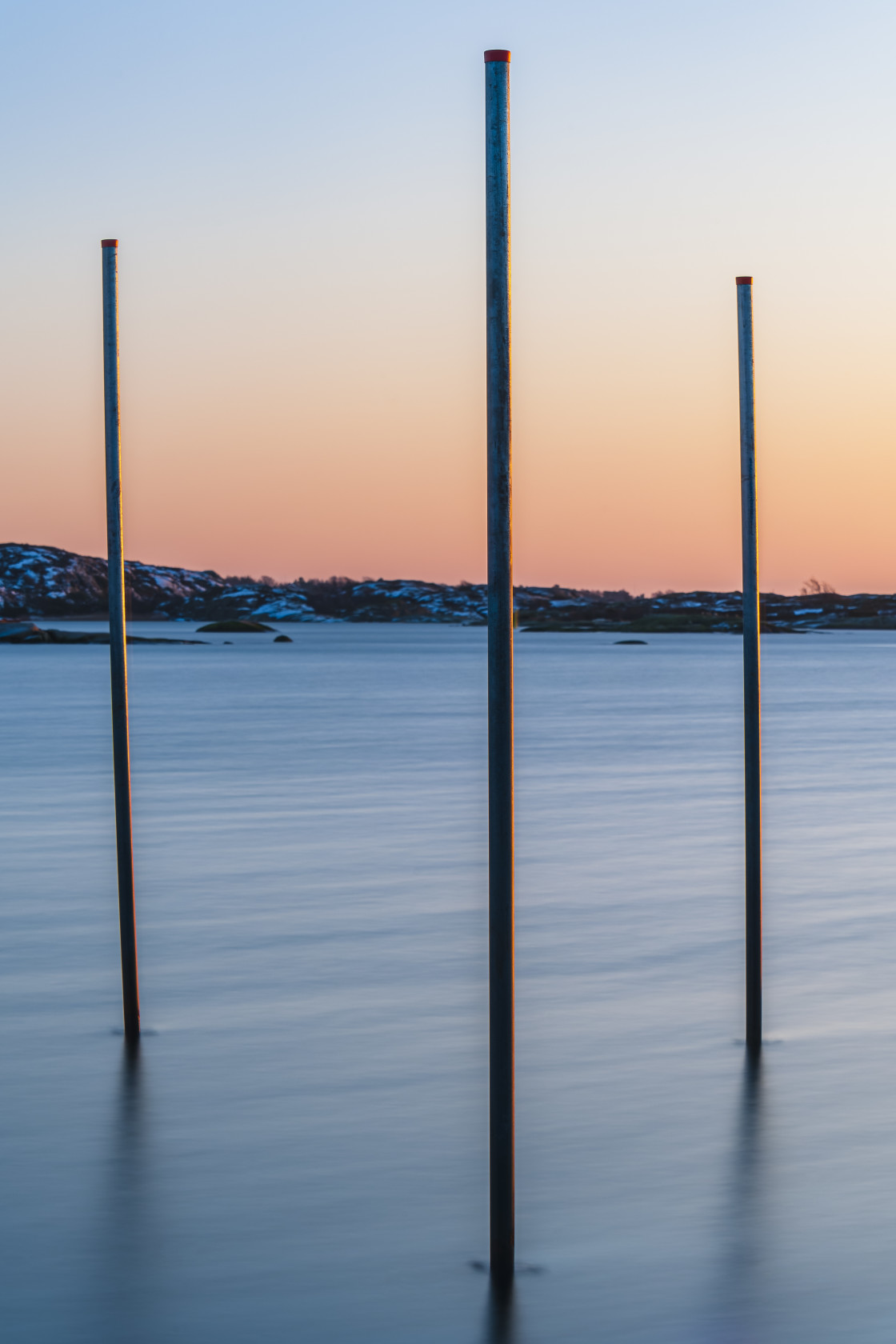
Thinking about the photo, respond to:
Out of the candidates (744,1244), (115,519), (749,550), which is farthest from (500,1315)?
(115,519)

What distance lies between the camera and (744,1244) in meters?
7.04

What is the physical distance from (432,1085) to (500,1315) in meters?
3.11

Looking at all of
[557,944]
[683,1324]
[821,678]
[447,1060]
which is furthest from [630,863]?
[821,678]

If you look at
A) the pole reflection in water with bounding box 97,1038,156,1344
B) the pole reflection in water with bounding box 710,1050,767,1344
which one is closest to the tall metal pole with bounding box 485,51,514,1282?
the pole reflection in water with bounding box 710,1050,767,1344

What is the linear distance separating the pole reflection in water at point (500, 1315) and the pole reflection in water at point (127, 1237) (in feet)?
4.39

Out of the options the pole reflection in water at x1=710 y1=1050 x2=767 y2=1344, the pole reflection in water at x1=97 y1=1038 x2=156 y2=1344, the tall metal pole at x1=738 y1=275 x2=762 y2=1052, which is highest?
the tall metal pole at x1=738 y1=275 x2=762 y2=1052

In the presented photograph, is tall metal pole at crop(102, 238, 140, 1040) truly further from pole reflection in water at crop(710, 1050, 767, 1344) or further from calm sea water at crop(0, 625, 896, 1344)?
pole reflection in water at crop(710, 1050, 767, 1344)

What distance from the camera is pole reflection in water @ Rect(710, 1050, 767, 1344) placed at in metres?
6.23

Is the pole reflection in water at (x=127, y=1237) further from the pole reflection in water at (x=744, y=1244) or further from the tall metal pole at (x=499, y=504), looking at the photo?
the pole reflection in water at (x=744, y=1244)

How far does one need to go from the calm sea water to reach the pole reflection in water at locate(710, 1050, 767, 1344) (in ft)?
0.06

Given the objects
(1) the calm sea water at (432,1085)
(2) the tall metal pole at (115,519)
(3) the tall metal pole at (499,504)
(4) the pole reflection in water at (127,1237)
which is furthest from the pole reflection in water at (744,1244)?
(2) the tall metal pole at (115,519)

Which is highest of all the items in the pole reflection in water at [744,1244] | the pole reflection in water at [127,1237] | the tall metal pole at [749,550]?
the tall metal pole at [749,550]

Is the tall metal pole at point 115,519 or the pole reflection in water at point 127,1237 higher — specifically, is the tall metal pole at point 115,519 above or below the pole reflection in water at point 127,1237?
above

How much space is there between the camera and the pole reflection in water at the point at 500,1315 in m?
6.17
